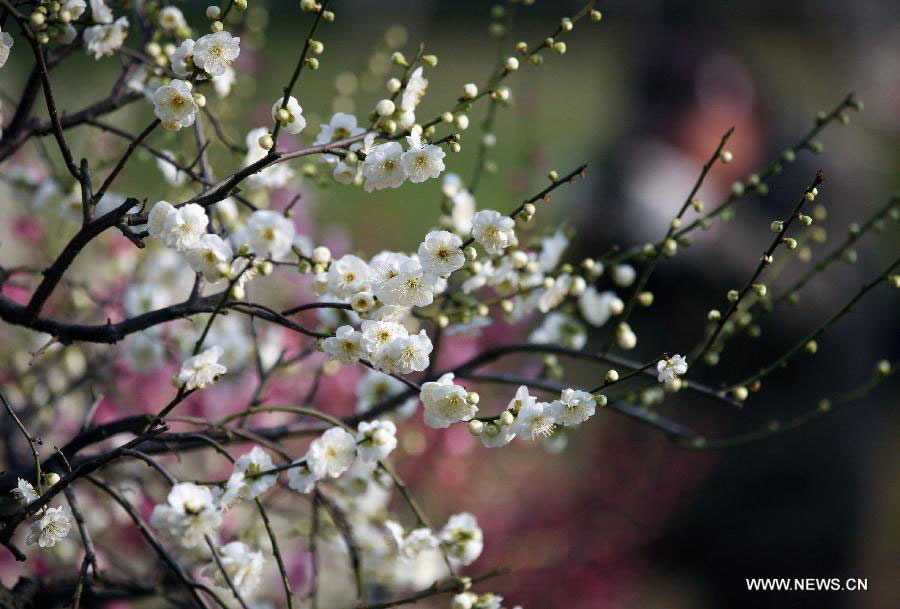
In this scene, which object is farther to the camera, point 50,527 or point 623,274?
point 623,274

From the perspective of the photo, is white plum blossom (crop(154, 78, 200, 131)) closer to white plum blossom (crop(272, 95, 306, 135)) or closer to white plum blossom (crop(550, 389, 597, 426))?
white plum blossom (crop(272, 95, 306, 135))

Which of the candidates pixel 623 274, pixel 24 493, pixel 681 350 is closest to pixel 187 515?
pixel 24 493

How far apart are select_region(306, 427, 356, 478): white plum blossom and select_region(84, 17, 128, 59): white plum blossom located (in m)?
0.49

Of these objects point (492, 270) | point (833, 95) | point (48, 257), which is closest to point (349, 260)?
point (492, 270)

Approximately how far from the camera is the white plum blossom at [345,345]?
81cm

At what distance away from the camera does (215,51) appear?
0.80 meters

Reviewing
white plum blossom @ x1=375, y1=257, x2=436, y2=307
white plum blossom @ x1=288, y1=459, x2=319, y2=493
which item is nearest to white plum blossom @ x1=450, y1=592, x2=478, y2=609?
white plum blossom @ x1=288, y1=459, x2=319, y2=493

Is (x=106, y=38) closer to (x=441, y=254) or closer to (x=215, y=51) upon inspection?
(x=215, y=51)

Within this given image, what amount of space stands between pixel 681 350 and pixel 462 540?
2207 mm

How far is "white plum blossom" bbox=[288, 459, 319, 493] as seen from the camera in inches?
31.8

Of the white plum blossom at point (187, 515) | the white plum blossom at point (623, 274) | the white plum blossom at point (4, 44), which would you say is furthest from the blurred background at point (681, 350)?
the white plum blossom at point (187, 515)

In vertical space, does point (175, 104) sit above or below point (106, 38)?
below

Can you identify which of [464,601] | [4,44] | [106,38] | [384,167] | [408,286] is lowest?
[464,601]

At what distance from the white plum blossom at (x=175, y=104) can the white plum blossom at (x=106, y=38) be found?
0.65 feet
